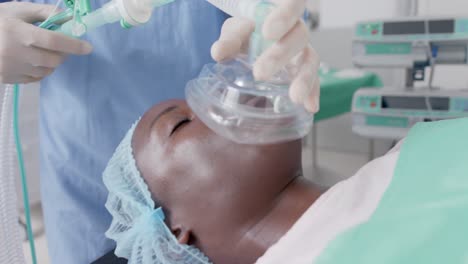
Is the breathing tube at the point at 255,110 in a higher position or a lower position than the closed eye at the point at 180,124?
higher

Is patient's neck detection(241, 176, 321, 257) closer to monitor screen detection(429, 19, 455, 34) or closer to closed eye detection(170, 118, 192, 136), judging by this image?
closed eye detection(170, 118, 192, 136)

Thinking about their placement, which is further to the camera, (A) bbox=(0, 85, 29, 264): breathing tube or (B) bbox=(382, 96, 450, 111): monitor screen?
(B) bbox=(382, 96, 450, 111): monitor screen

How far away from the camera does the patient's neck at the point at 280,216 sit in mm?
782

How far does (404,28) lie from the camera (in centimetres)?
191

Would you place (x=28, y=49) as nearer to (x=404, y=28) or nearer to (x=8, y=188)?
(x=8, y=188)

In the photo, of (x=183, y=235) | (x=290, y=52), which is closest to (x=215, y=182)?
(x=183, y=235)

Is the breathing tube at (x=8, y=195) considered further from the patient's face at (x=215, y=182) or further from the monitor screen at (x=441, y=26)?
the monitor screen at (x=441, y=26)

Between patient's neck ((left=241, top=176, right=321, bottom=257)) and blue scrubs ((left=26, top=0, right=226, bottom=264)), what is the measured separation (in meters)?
0.43

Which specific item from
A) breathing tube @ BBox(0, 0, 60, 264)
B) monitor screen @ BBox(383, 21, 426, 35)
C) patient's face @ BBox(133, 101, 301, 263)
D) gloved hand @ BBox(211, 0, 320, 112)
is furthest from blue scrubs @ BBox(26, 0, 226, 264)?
monitor screen @ BBox(383, 21, 426, 35)

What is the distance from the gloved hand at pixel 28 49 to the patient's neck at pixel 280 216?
490 millimetres

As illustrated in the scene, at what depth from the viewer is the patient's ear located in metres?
0.81

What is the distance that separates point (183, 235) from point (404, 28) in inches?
60.2

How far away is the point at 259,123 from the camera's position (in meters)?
0.75

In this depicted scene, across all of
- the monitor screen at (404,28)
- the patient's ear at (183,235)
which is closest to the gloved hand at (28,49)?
the patient's ear at (183,235)
